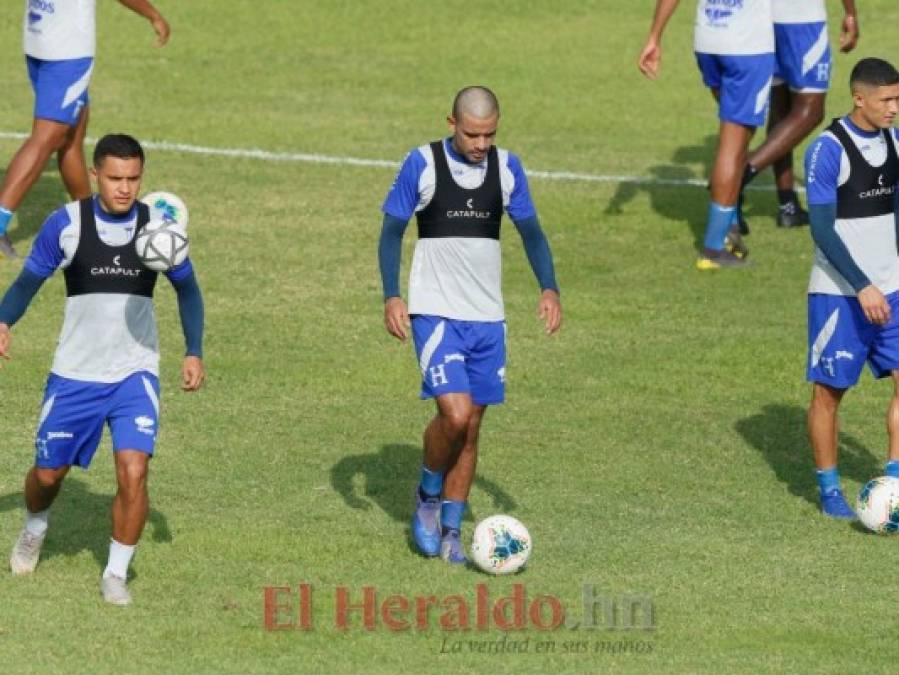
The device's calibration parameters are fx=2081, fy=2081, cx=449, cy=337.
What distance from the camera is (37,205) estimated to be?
17172mm

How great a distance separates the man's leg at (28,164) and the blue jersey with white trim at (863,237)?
238 inches

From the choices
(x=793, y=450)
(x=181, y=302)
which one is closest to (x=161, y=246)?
(x=181, y=302)

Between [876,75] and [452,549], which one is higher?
[876,75]

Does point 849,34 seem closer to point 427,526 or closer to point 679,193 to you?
point 679,193

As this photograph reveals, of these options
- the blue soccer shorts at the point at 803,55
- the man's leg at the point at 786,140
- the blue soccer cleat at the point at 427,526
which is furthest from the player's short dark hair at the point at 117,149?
the blue soccer shorts at the point at 803,55

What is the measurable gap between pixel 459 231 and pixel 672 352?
4.22 m

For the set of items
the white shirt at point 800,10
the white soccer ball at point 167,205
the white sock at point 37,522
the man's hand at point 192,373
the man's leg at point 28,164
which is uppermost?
the white shirt at point 800,10

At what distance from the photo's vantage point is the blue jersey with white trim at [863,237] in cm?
1111

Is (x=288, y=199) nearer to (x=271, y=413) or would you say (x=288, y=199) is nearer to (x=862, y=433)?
(x=271, y=413)

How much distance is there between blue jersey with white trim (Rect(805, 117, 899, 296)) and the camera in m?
11.1

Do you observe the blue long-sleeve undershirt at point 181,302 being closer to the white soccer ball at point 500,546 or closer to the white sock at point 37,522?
the white sock at point 37,522

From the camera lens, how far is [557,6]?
24.1 metres

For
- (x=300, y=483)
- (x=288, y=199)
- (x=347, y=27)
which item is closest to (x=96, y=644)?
(x=300, y=483)

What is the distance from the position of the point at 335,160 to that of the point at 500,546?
30.0 feet
